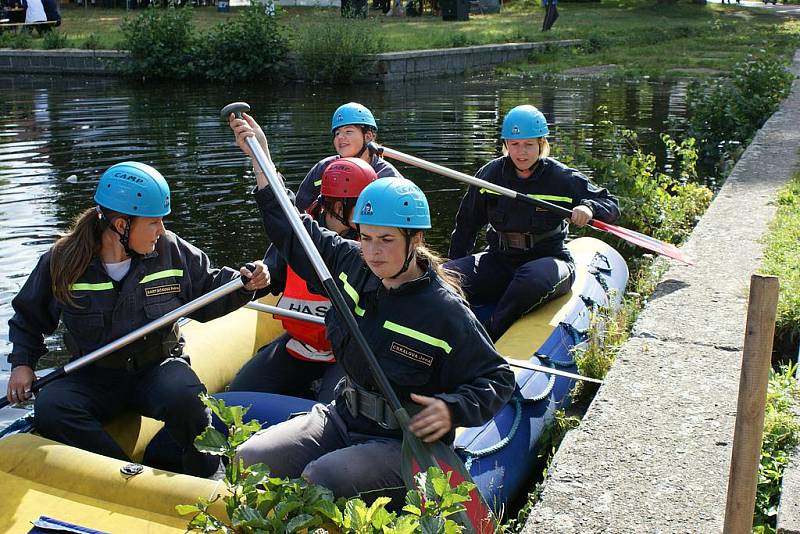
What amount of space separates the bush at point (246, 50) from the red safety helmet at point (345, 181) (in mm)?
14841

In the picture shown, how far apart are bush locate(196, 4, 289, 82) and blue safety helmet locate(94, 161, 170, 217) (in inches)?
607

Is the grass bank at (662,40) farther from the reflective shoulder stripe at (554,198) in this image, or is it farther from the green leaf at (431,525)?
the green leaf at (431,525)

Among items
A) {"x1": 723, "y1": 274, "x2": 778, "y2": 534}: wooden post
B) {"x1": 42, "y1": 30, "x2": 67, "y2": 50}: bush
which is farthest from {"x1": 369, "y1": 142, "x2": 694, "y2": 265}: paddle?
{"x1": 42, "y1": 30, "x2": 67, "y2": 50}: bush

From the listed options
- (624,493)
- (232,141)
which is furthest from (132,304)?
(232,141)

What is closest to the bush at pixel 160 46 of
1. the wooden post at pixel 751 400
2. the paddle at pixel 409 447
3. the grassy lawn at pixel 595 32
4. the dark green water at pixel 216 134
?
the dark green water at pixel 216 134

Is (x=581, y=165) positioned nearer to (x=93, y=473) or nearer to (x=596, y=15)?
(x=93, y=473)

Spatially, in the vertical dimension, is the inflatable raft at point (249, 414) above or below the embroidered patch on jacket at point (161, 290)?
below

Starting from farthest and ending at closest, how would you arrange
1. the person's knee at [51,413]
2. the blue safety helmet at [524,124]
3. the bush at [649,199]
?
the bush at [649,199]
the blue safety helmet at [524,124]
the person's knee at [51,413]

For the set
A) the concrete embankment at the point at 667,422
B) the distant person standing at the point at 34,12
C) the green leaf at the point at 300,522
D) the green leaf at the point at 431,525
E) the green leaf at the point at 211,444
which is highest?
the distant person standing at the point at 34,12

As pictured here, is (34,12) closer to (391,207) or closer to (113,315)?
(113,315)

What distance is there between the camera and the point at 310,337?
458cm

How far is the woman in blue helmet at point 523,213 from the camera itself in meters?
5.52

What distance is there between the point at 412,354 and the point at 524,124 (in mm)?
2570

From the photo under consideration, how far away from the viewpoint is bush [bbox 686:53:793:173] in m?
11.4
